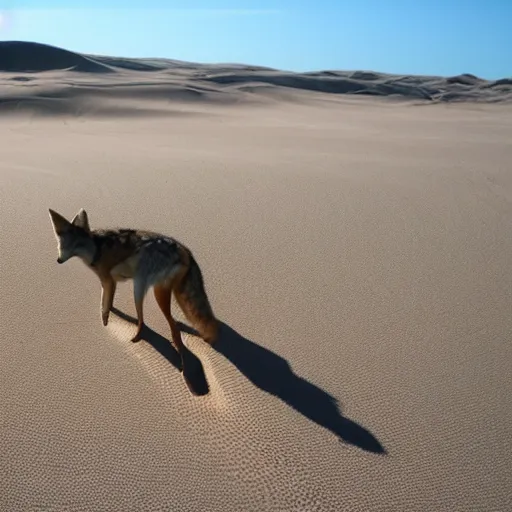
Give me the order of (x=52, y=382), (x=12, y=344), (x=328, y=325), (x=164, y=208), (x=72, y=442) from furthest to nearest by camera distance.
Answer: (x=164, y=208) < (x=328, y=325) < (x=12, y=344) < (x=52, y=382) < (x=72, y=442)

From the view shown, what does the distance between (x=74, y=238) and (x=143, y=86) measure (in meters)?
18.3

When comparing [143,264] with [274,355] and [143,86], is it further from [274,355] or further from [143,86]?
[143,86]

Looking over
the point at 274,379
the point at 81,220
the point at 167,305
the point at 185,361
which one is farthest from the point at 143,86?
the point at 274,379

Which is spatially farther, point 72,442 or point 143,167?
point 143,167

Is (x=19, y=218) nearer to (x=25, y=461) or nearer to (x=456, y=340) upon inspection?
(x=25, y=461)

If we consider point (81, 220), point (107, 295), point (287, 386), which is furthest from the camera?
point (107, 295)

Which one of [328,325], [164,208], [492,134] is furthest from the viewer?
[492,134]

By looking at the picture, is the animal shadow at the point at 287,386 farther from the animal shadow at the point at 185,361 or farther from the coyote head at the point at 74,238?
the coyote head at the point at 74,238

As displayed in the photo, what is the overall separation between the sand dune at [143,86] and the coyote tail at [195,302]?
1325 centimetres

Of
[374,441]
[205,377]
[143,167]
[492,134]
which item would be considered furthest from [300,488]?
[492,134]

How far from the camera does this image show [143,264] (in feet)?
11.8

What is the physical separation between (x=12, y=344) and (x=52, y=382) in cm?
53

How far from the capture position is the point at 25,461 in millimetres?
2691

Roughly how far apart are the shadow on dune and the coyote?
12 centimetres
